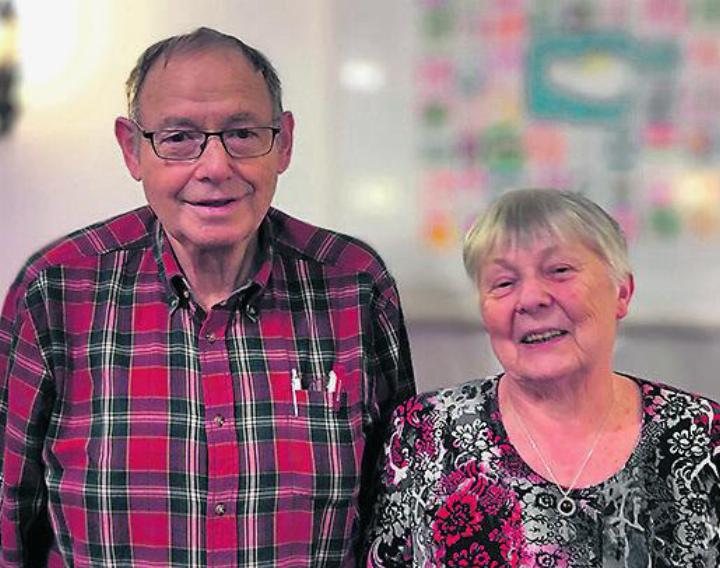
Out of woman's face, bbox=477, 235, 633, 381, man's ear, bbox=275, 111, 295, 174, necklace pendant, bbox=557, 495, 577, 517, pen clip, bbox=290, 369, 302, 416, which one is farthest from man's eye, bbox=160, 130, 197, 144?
necklace pendant, bbox=557, 495, 577, 517

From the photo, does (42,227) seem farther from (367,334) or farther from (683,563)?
(683,563)

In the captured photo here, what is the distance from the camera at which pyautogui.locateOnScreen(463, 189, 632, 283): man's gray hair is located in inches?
60.9

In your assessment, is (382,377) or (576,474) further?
(382,377)

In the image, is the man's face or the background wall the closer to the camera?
the man's face

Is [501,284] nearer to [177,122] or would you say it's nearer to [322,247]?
[322,247]

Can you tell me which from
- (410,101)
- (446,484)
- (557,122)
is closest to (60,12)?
(410,101)

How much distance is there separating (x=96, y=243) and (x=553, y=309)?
767 mm

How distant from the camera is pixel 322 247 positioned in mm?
1791

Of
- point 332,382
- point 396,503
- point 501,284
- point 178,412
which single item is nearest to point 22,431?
point 178,412

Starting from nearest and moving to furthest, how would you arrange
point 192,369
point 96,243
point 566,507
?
1. point 566,507
2. point 192,369
3. point 96,243

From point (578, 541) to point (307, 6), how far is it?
1.27 metres

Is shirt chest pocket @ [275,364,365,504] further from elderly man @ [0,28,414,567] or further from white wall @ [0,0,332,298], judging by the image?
white wall @ [0,0,332,298]

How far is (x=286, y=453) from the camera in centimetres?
Answer: 161

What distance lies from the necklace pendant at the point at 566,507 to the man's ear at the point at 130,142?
82 centimetres
